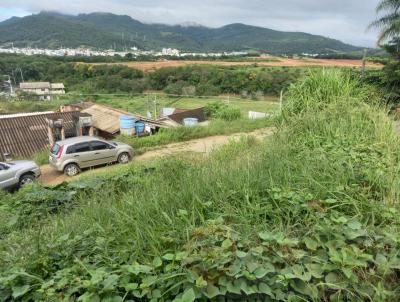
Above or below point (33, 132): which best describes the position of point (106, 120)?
above

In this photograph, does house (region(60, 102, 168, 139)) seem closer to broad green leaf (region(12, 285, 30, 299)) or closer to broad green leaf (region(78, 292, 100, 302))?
broad green leaf (region(12, 285, 30, 299))

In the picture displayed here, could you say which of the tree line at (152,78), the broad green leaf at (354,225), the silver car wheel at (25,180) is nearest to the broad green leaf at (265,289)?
the broad green leaf at (354,225)

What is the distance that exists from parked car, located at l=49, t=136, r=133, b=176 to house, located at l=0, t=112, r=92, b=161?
5540 mm

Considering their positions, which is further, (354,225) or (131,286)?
(354,225)

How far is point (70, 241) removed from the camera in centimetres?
203

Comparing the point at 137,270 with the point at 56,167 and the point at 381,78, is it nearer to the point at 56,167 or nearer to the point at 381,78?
the point at 56,167

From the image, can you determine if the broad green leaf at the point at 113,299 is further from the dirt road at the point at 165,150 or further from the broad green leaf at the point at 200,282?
the dirt road at the point at 165,150

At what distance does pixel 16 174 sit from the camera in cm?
952

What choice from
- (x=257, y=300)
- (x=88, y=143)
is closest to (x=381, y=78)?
(x=88, y=143)

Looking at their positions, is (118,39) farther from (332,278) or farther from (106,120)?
(332,278)

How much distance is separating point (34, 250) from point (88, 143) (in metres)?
9.89

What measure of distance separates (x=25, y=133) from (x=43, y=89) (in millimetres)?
37023

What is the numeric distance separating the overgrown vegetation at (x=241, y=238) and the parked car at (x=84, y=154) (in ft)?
25.9

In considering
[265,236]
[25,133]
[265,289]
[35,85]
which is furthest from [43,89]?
[265,289]
